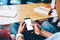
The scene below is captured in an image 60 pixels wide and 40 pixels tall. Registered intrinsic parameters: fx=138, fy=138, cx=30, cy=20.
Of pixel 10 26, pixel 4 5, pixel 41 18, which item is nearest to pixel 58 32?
pixel 41 18

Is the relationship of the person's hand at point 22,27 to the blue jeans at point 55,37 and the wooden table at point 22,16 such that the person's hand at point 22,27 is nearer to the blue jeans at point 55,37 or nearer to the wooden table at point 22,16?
the wooden table at point 22,16

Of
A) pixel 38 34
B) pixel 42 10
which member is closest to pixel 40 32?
pixel 38 34

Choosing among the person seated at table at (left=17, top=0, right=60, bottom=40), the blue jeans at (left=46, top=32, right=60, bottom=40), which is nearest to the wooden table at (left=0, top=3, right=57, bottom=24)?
the person seated at table at (left=17, top=0, right=60, bottom=40)

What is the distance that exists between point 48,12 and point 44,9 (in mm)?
64

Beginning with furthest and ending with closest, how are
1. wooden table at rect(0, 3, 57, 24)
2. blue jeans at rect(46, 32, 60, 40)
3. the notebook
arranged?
the notebook, wooden table at rect(0, 3, 57, 24), blue jeans at rect(46, 32, 60, 40)

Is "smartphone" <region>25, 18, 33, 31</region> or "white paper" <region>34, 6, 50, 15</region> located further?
"white paper" <region>34, 6, 50, 15</region>

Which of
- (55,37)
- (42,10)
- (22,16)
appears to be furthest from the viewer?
(42,10)

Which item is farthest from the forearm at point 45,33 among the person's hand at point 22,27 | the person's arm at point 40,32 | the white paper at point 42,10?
the white paper at point 42,10

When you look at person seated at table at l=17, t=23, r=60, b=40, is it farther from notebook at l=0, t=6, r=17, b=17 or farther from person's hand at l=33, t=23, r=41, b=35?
notebook at l=0, t=6, r=17, b=17

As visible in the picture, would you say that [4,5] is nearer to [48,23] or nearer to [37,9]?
[37,9]

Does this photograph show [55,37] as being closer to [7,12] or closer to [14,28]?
[14,28]

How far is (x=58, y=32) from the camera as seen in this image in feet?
3.06

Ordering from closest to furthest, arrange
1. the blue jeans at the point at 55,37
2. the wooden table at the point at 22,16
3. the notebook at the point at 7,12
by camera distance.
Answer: the blue jeans at the point at 55,37
the wooden table at the point at 22,16
the notebook at the point at 7,12

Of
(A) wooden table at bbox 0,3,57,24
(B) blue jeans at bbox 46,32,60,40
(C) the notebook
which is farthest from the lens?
(C) the notebook
